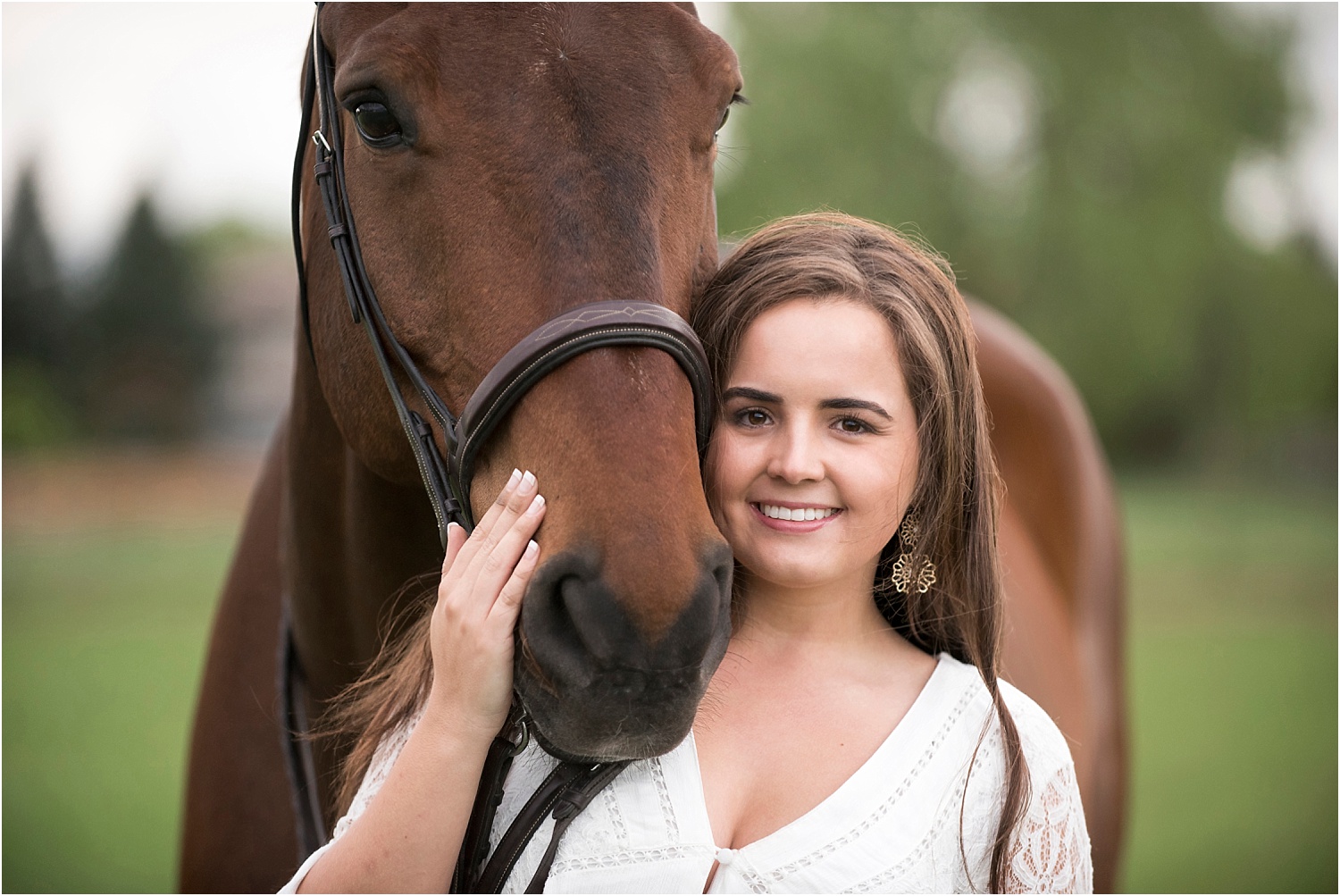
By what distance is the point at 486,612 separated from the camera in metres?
1.35

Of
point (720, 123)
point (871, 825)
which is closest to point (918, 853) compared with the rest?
point (871, 825)

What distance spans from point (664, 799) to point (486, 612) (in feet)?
1.33

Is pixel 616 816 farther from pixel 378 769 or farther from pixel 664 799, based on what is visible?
pixel 378 769

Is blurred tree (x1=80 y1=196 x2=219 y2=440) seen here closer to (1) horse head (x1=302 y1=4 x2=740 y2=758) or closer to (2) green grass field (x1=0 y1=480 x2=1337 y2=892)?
(2) green grass field (x1=0 y1=480 x2=1337 y2=892)

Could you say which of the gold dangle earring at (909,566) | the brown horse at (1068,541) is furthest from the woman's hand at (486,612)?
the brown horse at (1068,541)

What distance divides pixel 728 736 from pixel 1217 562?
1721 centimetres

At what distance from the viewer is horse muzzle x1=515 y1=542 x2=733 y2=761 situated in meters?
1.25

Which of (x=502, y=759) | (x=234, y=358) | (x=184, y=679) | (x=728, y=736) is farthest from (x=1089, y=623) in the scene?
(x=234, y=358)

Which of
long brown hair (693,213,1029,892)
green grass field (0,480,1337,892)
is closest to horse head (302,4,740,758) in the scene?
long brown hair (693,213,1029,892)

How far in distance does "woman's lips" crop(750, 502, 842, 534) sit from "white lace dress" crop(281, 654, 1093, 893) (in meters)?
0.35

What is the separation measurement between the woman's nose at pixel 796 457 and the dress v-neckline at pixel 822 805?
42 cm

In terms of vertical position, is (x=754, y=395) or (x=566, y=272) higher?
(x=566, y=272)

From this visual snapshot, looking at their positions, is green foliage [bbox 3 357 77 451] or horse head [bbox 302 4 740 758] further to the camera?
green foliage [bbox 3 357 77 451]

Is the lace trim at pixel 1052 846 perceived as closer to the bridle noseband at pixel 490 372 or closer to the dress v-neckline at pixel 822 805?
the dress v-neckline at pixel 822 805
